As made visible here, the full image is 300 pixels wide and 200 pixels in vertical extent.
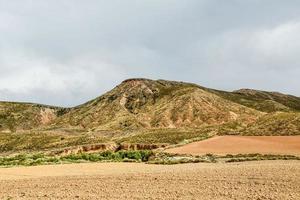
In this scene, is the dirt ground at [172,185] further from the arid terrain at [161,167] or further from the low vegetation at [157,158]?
the low vegetation at [157,158]

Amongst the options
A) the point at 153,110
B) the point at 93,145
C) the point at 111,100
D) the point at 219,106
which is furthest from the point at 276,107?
the point at 93,145

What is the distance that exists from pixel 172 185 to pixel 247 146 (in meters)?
28.5

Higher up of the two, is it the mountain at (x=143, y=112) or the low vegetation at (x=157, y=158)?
the mountain at (x=143, y=112)

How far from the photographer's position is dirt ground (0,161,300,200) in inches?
1048

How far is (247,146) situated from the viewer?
186 feet

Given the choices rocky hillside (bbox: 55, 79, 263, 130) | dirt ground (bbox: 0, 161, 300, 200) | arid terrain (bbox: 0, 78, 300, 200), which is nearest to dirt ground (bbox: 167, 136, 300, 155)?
arid terrain (bbox: 0, 78, 300, 200)

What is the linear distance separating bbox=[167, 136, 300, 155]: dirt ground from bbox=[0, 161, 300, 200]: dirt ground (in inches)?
694

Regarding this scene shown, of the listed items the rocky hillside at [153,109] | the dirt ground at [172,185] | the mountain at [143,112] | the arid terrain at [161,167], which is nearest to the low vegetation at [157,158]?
the arid terrain at [161,167]

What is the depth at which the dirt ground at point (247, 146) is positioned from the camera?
171 feet

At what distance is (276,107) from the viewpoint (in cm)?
18225

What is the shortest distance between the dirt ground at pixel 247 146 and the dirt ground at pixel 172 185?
694 inches

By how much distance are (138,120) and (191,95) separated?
2490 cm

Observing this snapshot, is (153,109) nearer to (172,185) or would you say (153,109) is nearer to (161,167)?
(161,167)

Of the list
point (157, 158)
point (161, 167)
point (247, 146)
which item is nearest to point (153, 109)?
point (247, 146)
